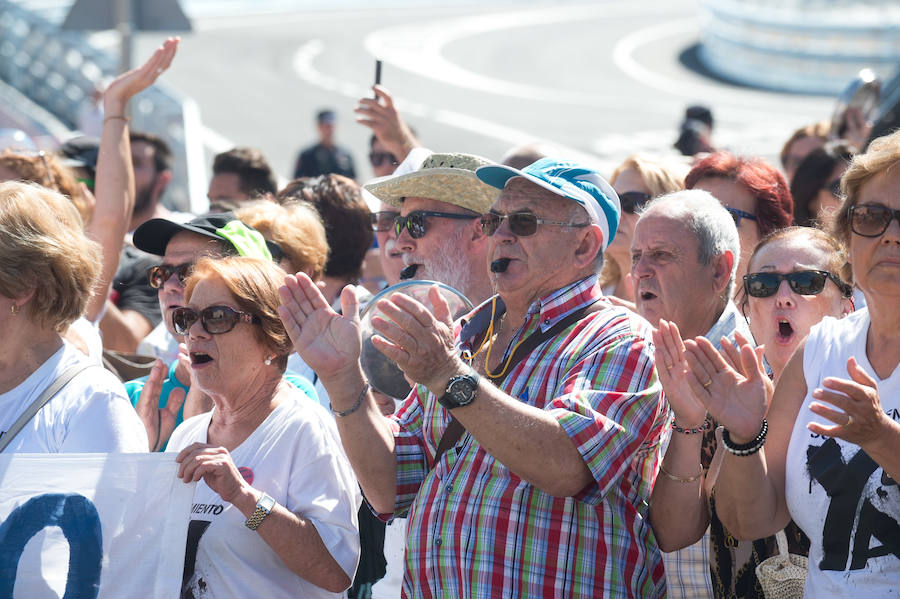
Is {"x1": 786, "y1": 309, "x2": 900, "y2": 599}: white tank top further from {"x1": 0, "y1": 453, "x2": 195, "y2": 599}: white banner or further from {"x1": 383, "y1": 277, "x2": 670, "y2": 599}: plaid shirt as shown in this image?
{"x1": 0, "y1": 453, "x2": 195, "y2": 599}: white banner

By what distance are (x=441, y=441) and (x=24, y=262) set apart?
1472 mm

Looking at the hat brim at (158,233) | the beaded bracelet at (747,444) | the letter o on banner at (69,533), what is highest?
the hat brim at (158,233)

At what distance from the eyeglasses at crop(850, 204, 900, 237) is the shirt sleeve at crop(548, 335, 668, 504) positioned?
0.67m

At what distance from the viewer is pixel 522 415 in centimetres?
322

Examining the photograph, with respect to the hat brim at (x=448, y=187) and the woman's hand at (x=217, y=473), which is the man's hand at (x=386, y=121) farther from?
the woman's hand at (x=217, y=473)

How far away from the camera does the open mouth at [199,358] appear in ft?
12.9

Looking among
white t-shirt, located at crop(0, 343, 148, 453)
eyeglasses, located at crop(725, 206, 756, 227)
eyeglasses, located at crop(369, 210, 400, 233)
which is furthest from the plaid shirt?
eyeglasses, located at crop(369, 210, 400, 233)

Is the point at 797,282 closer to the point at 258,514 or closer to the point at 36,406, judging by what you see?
the point at 258,514

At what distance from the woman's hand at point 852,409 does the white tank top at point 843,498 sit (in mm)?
310

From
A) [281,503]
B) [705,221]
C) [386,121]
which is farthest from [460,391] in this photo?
[386,121]

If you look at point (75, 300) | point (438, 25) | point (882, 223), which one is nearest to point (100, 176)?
point (75, 300)

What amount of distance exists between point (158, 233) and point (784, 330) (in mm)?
2466

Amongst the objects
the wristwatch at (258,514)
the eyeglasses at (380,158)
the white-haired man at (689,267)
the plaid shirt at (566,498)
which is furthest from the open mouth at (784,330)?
the eyeglasses at (380,158)

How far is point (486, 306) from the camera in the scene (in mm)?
3959
